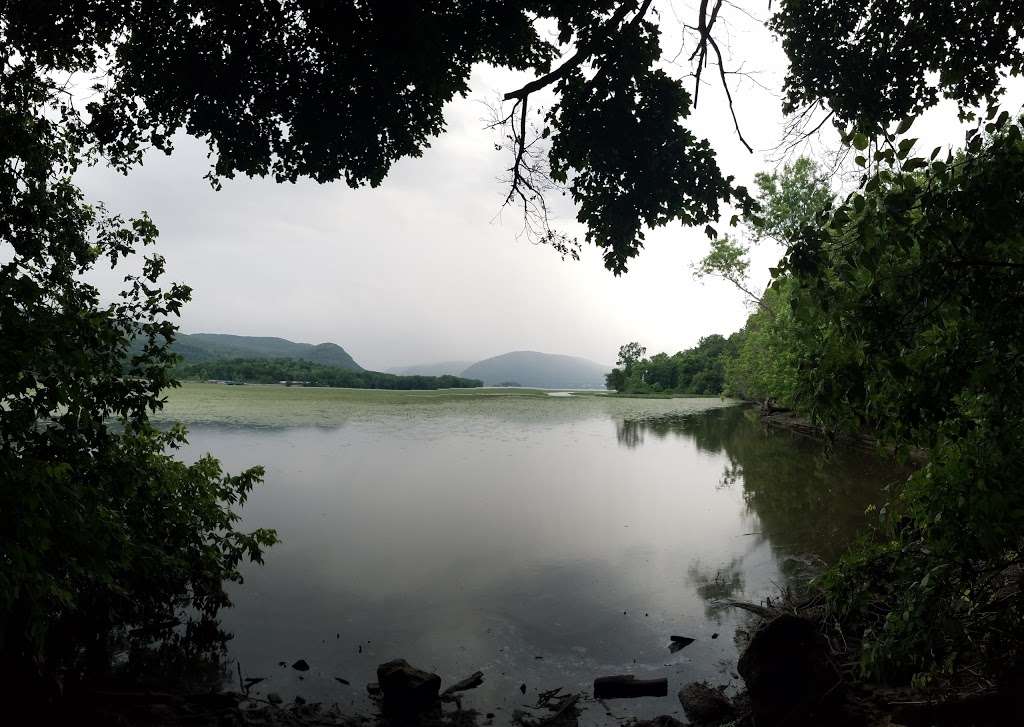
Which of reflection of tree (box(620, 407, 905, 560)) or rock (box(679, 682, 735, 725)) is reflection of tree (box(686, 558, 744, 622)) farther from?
rock (box(679, 682, 735, 725))

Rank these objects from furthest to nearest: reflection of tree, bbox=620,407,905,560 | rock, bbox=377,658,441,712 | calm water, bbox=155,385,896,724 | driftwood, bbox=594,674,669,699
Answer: reflection of tree, bbox=620,407,905,560, calm water, bbox=155,385,896,724, driftwood, bbox=594,674,669,699, rock, bbox=377,658,441,712

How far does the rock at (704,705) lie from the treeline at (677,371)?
8123cm

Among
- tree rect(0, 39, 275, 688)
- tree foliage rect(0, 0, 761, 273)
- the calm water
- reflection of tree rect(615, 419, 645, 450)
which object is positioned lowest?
the calm water

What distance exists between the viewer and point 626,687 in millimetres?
5145

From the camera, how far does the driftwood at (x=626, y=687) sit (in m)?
5.11

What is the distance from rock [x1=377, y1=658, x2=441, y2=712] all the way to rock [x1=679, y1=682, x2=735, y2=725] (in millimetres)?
2235

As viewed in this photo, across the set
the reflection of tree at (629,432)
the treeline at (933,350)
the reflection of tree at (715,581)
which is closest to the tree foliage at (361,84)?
the treeline at (933,350)

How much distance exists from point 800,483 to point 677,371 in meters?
84.6

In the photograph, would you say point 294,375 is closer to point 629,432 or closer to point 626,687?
point 629,432

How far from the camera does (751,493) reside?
14.0m

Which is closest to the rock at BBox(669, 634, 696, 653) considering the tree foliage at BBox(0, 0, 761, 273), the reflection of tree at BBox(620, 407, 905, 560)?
the reflection of tree at BBox(620, 407, 905, 560)

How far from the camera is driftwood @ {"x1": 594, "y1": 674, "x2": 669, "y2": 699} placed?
5109 millimetres

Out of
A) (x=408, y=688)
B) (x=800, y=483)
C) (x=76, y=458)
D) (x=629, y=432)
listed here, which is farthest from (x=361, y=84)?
(x=629, y=432)

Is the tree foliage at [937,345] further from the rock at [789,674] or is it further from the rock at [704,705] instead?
the rock at [704,705]
